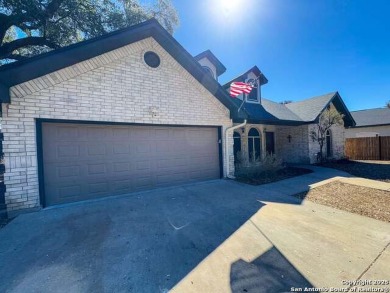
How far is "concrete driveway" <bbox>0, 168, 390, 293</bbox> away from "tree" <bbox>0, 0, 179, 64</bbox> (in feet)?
27.4

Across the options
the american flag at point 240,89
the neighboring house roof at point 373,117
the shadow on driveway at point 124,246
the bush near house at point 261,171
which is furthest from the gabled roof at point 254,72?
the neighboring house roof at point 373,117

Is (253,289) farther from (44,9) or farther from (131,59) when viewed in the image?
(44,9)

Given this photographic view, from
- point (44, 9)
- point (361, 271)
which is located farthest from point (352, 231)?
point (44, 9)

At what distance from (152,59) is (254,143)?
870cm

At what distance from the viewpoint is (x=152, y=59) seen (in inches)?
276

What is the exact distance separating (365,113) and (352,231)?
98.4ft

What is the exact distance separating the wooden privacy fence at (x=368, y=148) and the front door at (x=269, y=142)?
8.91m

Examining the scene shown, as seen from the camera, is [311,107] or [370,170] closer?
[370,170]

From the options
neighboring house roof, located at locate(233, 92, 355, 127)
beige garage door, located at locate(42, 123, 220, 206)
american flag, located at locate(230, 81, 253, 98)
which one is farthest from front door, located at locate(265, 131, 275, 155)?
beige garage door, located at locate(42, 123, 220, 206)

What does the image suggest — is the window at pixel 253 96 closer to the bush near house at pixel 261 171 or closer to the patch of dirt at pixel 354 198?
the bush near house at pixel 261 171

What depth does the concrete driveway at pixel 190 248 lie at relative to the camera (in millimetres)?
2404

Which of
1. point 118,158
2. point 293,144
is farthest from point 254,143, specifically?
point 118,158

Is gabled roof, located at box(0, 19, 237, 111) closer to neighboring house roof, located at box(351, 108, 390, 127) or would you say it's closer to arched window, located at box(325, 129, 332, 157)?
arched window, located at box(325, 129, 332, 157)

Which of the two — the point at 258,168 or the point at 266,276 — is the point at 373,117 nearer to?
the point at 258,168
